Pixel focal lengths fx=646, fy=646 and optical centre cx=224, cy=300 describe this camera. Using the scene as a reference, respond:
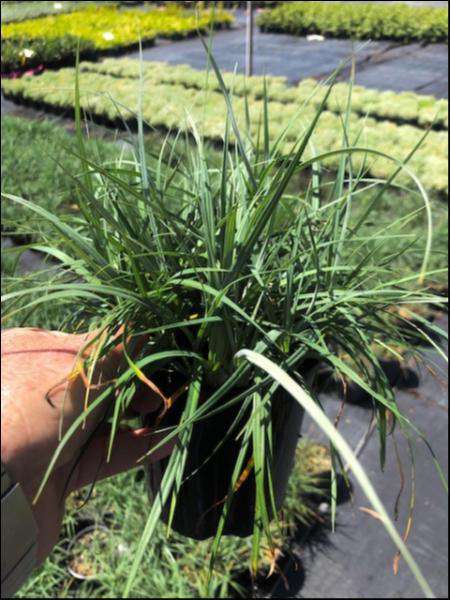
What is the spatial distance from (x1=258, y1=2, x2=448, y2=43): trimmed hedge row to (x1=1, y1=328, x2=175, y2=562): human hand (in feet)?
29.8

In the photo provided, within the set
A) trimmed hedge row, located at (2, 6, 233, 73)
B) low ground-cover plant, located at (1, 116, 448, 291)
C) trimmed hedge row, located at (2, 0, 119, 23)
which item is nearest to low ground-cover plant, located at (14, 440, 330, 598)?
low ground-cover plant, located at (1, 116, 448, 291)

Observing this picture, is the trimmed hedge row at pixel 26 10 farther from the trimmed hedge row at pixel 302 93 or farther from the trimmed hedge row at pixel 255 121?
the trimmed hedge row at pixel 302 93

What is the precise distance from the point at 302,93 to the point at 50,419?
5.40m

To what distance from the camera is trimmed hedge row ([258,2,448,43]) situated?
901 centimetres

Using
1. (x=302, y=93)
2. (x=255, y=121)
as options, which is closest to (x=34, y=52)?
(x=255, y=121)

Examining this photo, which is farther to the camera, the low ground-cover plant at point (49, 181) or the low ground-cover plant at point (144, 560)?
the low ground-cover plant at point (49, 181)

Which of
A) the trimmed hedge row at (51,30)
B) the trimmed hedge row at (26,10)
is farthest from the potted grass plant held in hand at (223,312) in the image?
the trimmed hedge row at (26,10)

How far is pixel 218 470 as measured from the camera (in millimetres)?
921

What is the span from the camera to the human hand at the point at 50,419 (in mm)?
727

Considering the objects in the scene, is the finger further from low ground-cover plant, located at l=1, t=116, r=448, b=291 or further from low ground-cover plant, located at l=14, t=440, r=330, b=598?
low ground-cover plant, located at l=1, t=116, r=448, b=291

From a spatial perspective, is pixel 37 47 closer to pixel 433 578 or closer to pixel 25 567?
pixel 25 567

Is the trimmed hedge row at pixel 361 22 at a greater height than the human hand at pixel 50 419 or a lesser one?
greater

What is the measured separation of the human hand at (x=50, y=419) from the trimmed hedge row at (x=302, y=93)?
14.5ft

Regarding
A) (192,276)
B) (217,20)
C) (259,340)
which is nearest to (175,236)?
(192,276)
